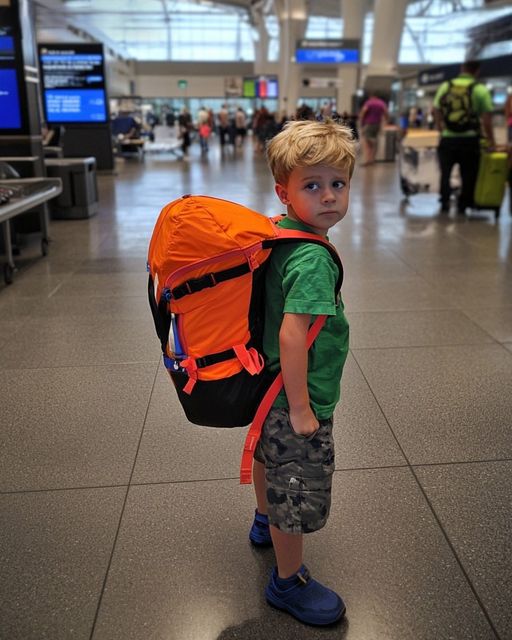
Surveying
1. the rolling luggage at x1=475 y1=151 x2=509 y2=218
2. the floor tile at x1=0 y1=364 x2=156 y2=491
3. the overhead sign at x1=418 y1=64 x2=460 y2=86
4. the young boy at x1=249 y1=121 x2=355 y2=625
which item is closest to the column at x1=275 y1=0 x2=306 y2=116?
the overhead sign at x1=418 y1=64 x2=460 y2=86

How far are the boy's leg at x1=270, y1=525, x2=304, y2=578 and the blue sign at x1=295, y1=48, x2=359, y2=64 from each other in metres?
25.7

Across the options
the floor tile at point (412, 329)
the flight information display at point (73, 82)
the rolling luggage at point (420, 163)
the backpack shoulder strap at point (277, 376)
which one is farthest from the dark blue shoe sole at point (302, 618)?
the flight information display at point (73, 82)

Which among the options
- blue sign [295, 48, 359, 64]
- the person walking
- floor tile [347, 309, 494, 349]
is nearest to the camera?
floor tile [347, 309, 494, 349]

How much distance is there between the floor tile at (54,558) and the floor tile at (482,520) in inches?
48.1

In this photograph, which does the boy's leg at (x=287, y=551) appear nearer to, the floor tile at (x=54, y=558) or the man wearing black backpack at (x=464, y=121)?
the floor tile at (x=54, y=558)

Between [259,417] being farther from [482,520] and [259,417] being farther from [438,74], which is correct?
[438,74]

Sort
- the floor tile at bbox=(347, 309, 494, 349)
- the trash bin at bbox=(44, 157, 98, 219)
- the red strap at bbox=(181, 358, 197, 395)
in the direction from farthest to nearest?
the trash bin at bbox=(44, 157, 98, 219) → the floor tile at bbox=(347, 309, 494, 349) → the red strap at bbox=(181, 358, 197, 395)

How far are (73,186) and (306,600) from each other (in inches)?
326

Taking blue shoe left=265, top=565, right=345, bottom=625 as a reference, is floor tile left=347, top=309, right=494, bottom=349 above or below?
below

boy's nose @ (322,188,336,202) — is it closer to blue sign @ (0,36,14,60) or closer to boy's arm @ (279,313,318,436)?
boy's arm @ (279,313,318,436)

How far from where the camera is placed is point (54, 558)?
2068 millimetres

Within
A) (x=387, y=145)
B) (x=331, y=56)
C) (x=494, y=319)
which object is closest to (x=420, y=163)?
(x=494, y=319)

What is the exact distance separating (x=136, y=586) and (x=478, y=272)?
4.81 m

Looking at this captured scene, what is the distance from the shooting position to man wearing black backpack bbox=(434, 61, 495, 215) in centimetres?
824
